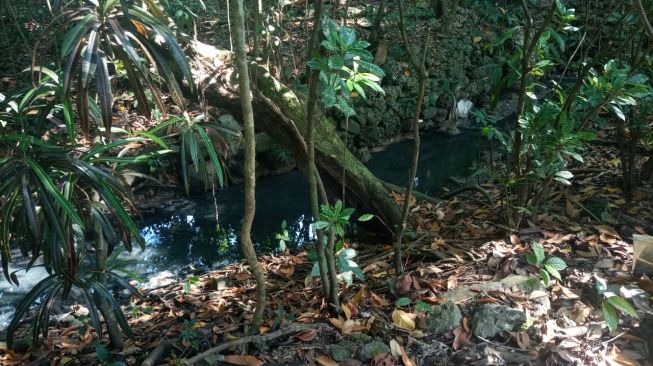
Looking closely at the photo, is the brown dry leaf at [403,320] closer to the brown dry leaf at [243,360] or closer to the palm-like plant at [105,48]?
the brown dry leaf at [243,360]

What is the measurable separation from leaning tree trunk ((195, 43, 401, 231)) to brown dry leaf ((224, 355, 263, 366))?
1376mm

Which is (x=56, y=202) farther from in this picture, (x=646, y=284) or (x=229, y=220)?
(x=229, y=220)

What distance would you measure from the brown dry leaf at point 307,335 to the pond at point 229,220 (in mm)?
1280

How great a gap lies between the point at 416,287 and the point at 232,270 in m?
1.44

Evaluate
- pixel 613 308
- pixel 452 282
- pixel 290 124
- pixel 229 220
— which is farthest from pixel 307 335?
pixel 229 220

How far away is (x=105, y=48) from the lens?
1.92 metres

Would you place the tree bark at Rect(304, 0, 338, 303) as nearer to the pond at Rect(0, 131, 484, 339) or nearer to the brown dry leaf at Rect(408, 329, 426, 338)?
the brown dry leaf at Rect(408, 329, 426, 338)

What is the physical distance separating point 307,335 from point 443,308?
1.74 ft

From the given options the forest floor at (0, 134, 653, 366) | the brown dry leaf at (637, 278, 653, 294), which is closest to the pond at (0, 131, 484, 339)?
the forest floor at (0, 134, 653, 366)

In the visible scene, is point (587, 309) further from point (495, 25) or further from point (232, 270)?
point (495, 25)

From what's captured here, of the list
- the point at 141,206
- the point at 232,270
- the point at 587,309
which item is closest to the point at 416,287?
the point at 587,309

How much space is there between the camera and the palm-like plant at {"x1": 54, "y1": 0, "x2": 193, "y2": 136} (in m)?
1.73

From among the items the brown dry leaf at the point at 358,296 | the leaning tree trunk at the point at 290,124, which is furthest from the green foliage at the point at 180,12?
the brown dry leaf at the point at 358,296

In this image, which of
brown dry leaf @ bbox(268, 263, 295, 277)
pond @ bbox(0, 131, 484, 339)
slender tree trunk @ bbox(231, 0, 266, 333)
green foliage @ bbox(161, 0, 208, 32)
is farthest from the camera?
green foliage @ bbox(161, 0, 208, 32)
